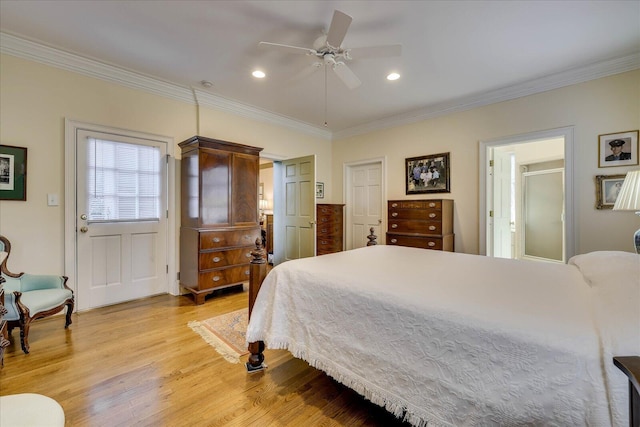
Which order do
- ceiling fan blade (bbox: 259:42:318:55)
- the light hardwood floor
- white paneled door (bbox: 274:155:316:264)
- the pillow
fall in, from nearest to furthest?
the pillow < the light hardwood floor < ceiling fan blade (bbox: 259:42:318:55) < white paneled door (bbox: 274:155:316:264)

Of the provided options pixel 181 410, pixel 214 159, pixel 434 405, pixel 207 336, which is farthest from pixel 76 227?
pixel 434 405

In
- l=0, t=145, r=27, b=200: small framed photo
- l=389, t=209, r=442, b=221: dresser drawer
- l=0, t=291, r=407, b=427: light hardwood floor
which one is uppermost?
l=0, t=145, r=27, b=200: small framed photo

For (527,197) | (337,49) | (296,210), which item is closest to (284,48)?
(337,49)

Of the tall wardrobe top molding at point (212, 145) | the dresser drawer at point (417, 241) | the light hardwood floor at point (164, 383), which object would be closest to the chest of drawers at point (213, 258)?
the light hardwood floor at point (164, 383)

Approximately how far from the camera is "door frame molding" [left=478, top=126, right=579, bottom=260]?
9.95ft

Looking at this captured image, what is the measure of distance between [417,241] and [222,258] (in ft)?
8.52

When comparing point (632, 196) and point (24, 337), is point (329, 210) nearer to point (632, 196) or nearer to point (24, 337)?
point (632, 196)

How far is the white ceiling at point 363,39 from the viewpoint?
207 cm

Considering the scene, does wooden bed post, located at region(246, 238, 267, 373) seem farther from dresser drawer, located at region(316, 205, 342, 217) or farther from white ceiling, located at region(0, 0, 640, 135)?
dresser drawer, located at region(316, 205, 342, 217)

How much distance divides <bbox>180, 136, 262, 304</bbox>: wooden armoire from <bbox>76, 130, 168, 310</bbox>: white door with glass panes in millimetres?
289

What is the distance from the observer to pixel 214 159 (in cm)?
328

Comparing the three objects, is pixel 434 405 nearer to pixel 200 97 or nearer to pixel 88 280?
pixel 88 280

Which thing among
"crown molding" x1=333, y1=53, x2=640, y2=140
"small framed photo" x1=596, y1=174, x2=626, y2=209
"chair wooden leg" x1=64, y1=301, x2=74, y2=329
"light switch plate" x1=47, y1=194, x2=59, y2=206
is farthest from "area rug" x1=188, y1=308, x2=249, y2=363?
"small framed photo" x1=596, y1=174, x2=626, y2=209

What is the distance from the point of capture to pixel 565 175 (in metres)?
3.10
